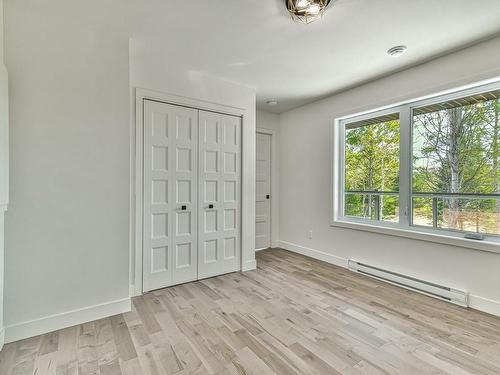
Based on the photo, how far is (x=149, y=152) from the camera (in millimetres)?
2742

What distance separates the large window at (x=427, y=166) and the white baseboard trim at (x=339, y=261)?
0.59 meters

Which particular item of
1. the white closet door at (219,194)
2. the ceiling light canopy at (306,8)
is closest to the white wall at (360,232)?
the white closet door at (219,194)

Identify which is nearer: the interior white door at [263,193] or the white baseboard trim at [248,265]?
the white baseboard trim at [248,265]

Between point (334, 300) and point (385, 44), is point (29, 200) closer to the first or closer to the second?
point (334, 300)

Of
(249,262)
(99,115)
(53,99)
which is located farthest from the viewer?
(249,262)

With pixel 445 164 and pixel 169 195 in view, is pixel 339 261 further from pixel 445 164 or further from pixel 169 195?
pixel 169 195

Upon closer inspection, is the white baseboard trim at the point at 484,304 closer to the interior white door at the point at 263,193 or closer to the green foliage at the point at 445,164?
the green foliage at the point at 445,164

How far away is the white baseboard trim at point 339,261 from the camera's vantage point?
230 cm

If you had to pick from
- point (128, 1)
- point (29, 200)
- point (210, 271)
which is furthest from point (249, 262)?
point (128, 1)

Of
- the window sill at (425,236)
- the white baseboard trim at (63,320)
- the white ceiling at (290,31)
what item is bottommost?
the white baseboard trim at (63,320)

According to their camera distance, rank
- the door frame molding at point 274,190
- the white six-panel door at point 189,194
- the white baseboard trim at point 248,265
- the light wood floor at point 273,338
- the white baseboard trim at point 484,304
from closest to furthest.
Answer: the light wood floor at point 273,338 → the white baseboard trim at point 484,304 → the white six-panel door at point 189,194 → the white baseboard trim at point 248,265 → the door frame molding at point 274,190

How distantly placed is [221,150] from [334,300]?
7.14 ft

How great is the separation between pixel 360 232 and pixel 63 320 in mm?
3387

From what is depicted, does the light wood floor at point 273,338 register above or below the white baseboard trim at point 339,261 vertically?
below
